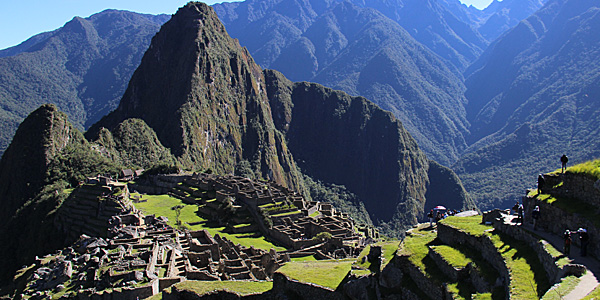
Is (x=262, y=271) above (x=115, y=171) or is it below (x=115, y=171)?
below

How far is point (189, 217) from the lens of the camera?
7431 centimetres

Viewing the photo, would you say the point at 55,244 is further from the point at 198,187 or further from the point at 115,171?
the point at 115,171

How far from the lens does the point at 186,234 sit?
49.5m

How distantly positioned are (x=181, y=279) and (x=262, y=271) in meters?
11.4

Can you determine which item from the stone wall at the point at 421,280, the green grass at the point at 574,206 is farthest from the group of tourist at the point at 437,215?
the green grass at the point at 574,206

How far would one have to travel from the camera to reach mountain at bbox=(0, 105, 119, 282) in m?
84.2

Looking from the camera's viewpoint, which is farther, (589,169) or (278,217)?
(278,217)

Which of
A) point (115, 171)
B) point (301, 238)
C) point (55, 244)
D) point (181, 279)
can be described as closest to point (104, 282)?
point (181, 279)

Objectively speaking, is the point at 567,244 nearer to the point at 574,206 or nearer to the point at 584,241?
the point at 584,241

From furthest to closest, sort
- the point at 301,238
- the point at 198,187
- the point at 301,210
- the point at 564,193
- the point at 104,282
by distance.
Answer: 1. the point at 198,187
2. the point at 301,210
3. the point at 301,238
4. the point at 104,282
5. the point at 564,193

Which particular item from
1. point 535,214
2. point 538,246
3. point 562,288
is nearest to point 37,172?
point 535,214

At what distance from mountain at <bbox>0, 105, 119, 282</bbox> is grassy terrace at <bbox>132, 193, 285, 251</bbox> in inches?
542

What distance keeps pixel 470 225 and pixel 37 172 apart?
117 metres

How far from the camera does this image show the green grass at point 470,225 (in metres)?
23.4
